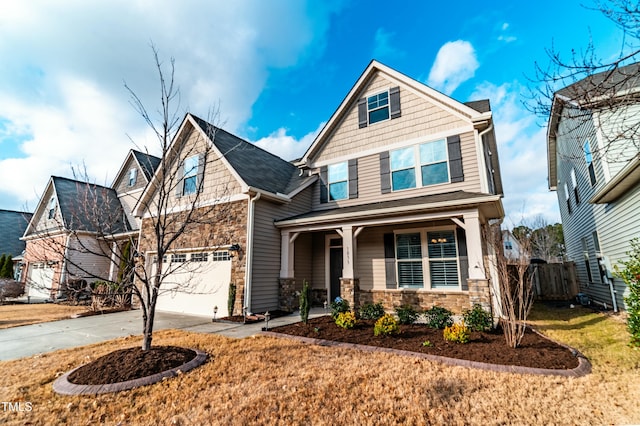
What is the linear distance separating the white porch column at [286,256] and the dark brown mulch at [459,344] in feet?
8.35

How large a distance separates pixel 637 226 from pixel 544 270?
6.78 meters

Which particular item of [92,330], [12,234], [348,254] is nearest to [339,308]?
[348,254]

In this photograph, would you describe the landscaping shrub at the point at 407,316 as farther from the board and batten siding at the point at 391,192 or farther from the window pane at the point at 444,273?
the board and batten siding at the point at 391,192

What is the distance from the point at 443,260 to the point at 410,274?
1.14 meters

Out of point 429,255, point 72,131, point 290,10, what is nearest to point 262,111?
point 290,10

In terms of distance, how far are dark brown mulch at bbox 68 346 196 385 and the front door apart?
6778mm

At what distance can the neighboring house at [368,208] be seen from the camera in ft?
28.3

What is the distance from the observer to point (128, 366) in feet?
14.0

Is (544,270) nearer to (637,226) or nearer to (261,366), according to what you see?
(637,226)

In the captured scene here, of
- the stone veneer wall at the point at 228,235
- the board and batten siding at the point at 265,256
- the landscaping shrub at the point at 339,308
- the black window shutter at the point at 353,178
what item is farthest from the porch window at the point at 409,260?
the stone veneer wall at the point at 228,235

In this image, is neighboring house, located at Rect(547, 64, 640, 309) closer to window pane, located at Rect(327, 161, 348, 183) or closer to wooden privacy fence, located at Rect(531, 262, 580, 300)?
wooden privacy fence, located at Rect(531, 262, 580, 300)

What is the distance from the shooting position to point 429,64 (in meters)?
11.9

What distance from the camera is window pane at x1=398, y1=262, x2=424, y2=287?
930 centimetres

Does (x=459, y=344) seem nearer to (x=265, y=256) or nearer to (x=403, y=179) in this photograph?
(x=403, y=179)
